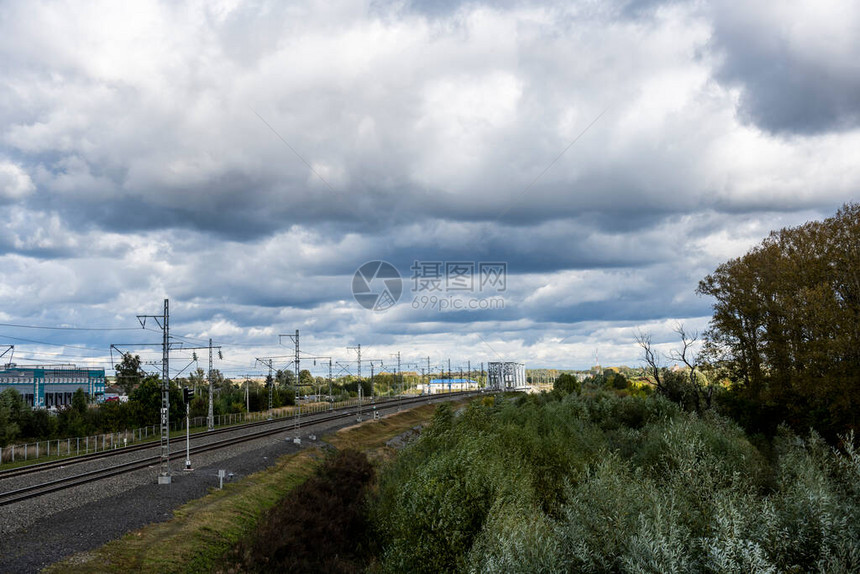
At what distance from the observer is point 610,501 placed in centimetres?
1252

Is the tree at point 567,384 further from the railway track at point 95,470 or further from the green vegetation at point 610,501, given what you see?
the railway track at point 95,470

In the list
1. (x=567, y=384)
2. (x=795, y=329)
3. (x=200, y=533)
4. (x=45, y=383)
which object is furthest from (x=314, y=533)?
(x=45, y=383)

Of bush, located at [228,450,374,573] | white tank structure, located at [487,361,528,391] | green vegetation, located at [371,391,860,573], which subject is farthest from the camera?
white tank structure, located at [487,361,528,391]

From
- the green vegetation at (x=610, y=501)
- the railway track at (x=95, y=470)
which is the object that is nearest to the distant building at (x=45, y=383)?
the railway track at (x=95, y=470)

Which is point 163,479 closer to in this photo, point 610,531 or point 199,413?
point 610,531

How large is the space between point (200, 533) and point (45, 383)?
14644 cm

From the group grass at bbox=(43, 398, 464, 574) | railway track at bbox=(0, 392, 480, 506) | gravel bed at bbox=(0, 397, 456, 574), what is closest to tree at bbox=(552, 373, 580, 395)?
railway track at bbox=(0, 392, 480, 506)

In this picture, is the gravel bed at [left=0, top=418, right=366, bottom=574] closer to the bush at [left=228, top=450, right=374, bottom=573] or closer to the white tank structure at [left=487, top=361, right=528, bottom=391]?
the bush at [left=228, top=450, right=374, bottom=573]

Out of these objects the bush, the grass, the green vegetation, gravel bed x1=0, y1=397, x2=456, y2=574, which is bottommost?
the bush

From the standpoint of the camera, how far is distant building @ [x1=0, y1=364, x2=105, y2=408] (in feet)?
448

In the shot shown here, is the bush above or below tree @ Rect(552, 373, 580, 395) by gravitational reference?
below

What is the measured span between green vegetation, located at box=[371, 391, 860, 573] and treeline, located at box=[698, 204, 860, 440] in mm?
6527

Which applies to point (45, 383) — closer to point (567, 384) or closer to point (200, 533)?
point (567, 384)

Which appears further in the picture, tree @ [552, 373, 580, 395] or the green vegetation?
tree @ [552, 373, 580, 395]
